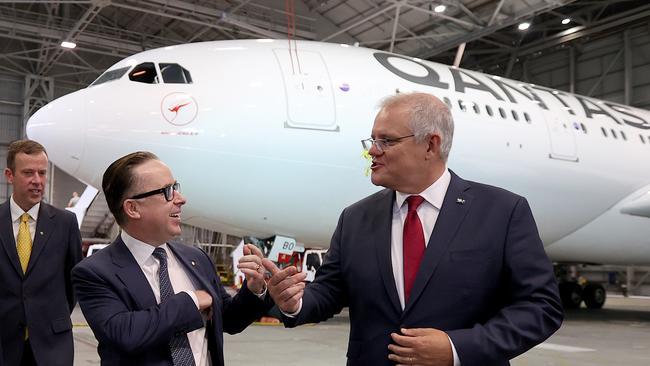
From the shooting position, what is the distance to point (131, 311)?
6.57 ft

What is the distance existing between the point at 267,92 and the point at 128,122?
162 centimetres

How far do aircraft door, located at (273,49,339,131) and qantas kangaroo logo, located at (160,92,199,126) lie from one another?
1.10m

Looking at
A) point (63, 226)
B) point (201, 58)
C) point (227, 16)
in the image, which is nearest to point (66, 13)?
point (227, 16)

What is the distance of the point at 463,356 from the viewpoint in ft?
6.30

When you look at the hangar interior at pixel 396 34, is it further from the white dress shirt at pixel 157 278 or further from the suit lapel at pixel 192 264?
the white dress shirt at pixel 157 278

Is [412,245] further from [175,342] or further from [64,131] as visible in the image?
[64,131]

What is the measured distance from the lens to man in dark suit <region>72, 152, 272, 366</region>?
1.94 metres

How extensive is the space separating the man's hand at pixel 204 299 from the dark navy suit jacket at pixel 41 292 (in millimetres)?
1315

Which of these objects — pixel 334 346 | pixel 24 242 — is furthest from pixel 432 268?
pixel 334 346

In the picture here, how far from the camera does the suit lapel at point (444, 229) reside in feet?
6.75

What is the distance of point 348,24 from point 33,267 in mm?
17852

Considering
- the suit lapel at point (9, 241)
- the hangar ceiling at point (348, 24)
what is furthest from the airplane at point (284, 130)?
the hangar ceiling at point (348, 24)

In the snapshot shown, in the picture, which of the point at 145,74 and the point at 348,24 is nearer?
the point at 145,74

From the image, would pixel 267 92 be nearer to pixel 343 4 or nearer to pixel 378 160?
pixel 378 160
